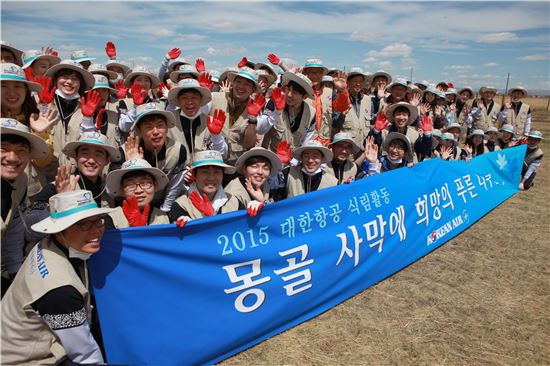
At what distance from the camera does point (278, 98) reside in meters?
5.14

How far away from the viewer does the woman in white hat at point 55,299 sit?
2.29 m

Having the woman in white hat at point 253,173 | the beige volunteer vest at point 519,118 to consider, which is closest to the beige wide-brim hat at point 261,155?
the woman in white hat at point 253,173

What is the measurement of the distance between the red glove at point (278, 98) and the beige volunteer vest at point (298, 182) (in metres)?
0.91

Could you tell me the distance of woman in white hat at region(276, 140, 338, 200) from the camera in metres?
4.85

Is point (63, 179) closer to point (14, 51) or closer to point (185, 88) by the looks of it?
point (185, 88)

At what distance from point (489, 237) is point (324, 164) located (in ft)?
12.3

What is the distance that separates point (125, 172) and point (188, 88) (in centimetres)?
168

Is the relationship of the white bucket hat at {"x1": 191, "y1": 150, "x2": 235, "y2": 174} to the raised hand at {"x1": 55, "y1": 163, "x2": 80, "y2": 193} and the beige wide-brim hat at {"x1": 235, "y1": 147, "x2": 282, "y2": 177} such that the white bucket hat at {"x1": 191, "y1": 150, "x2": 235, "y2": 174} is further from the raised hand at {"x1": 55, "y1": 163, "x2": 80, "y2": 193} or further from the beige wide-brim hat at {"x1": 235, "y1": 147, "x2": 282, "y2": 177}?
the raised hand at {"x1": 55, "y1": 163, "x2": 80, "y2": 193}

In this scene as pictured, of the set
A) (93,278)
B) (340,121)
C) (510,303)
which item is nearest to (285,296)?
(93,278)

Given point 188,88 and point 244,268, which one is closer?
point 244,268

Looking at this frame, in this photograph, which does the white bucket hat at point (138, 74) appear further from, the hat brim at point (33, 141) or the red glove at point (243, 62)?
the hat brim at point (33, 141)

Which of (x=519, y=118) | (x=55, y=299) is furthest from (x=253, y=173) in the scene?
(x=519, y=118)

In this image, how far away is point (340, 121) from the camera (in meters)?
7.29

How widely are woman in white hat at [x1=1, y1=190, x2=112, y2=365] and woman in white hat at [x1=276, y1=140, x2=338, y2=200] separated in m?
2.82
